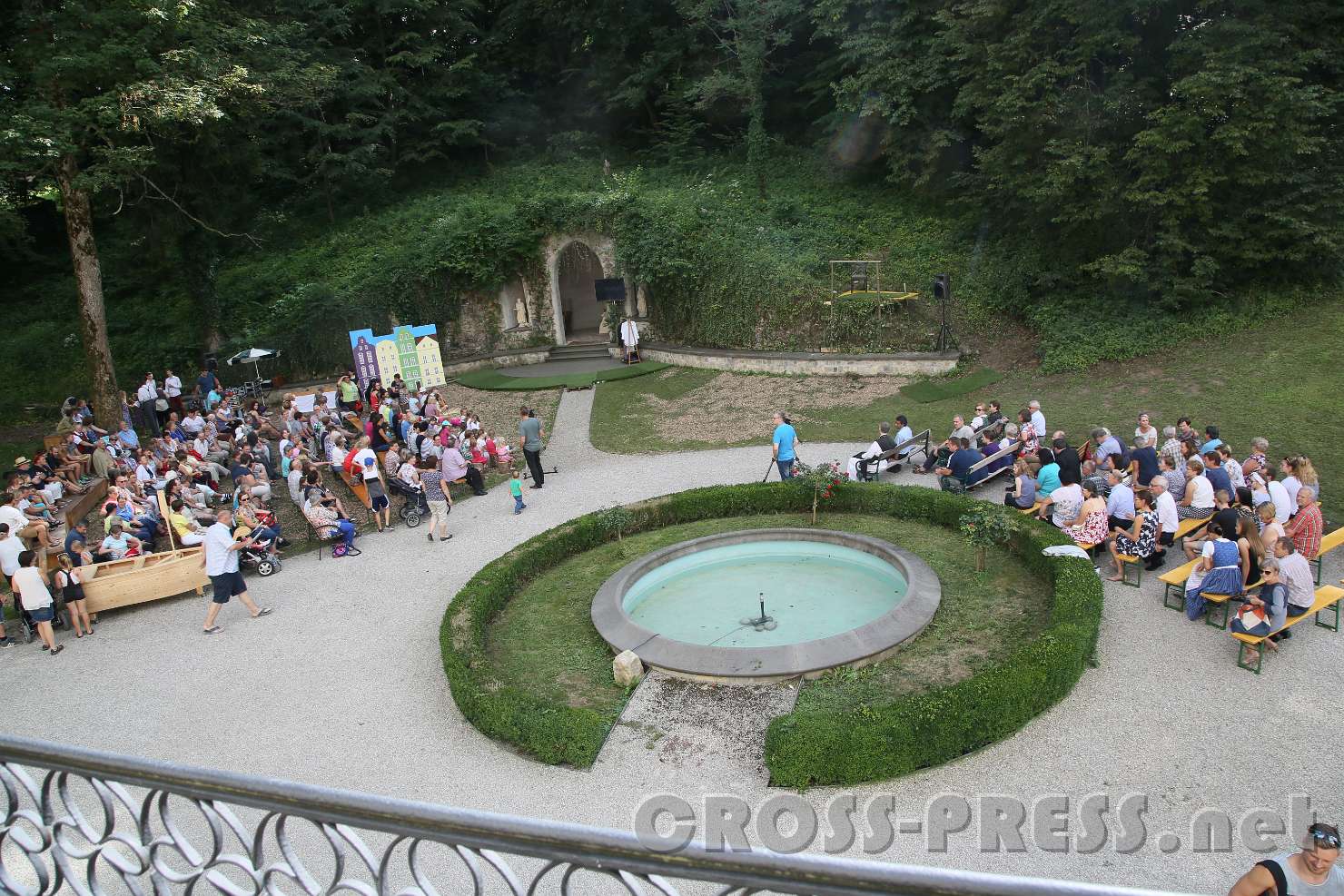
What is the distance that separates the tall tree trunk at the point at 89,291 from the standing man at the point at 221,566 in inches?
422

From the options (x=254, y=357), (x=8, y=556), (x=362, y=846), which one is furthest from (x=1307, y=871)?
(x=254, y=357)

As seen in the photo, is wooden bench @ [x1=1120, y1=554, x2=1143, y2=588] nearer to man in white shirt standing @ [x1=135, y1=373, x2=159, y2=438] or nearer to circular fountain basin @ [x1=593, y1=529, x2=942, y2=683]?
circular fountain basin @ [x1=593, y1=529, x2=942, y2=683]

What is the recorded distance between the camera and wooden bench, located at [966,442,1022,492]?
523 inches

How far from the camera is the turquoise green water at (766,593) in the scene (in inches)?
391

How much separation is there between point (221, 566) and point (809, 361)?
47.0ft

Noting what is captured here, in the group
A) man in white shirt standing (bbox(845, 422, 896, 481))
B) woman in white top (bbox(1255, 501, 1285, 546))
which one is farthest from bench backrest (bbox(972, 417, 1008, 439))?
woman in white top (bbox(1255, 501, 1285, 546))

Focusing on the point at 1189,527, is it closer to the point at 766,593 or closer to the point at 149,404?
the point at 766,593

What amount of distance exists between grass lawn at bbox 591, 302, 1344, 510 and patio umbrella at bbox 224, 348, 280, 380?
959 centimetres

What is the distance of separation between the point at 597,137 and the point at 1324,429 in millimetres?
27500

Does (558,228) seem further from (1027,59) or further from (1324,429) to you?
(1324,429)

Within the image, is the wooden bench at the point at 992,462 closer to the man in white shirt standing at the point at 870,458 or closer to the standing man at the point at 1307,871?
the man in white shirt standing at the point at 870,458

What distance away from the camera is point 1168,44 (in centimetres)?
1870

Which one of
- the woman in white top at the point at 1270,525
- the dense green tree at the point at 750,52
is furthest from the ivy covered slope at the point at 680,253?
the woman in white top at the point at 1270,525

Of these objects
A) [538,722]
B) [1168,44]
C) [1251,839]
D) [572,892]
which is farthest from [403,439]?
[1168,44]
